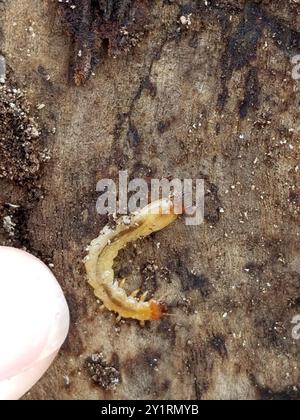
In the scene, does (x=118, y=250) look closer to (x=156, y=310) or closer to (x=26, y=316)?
(x=156, y=310)

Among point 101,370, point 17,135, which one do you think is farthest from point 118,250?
point 17,135

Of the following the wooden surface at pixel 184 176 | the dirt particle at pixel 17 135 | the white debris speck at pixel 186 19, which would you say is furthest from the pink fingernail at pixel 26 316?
the white debris speck at pixel 186 19

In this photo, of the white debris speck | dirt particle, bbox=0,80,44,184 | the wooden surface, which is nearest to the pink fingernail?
the wooden surface

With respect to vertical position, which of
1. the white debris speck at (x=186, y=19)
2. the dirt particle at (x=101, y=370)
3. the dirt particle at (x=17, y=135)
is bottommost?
the dirt particle at (x=101, y=370)

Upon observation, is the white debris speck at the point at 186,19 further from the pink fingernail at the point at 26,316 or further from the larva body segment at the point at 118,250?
the pink fingernail at the point at 26,316

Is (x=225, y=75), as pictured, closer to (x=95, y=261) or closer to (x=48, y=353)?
(x=95, y=261)

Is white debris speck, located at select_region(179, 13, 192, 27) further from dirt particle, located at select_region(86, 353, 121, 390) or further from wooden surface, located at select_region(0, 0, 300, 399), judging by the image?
dirt particle, located at select_region(86, 353, 121, 390)
